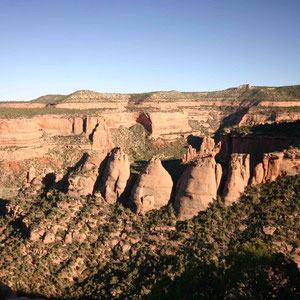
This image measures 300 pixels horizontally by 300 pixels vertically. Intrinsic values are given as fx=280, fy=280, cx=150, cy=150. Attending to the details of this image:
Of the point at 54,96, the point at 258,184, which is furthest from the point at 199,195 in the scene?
the point at 54,96

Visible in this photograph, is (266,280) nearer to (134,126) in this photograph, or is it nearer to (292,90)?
(134,126)

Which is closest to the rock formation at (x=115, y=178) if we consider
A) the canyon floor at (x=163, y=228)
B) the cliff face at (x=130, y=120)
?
the canyon floor at (x=163, y=228)

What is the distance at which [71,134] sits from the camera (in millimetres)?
95000

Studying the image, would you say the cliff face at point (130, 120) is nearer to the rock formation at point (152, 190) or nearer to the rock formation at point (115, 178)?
the rock formation at point (152, 190)

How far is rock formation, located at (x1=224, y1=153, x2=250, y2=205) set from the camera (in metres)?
35.5

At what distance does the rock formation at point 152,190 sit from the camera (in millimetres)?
37344

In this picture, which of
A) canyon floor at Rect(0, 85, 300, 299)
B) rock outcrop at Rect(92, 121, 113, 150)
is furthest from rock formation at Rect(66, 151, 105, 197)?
rock outcrop at Rect(92, 121, 113, 150)

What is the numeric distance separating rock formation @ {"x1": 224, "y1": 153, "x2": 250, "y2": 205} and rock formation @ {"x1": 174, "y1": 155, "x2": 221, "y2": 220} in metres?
1.63

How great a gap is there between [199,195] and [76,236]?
54.3 ft

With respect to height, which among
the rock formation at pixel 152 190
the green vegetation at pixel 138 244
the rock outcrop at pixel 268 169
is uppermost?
the rock outcrop at pixel 268 169

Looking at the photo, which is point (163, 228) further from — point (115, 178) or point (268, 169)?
point (268, 169)

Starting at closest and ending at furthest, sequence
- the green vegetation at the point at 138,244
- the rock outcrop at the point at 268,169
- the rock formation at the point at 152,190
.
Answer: the green vegetation at the point at 138,244
the rock outcrop at the point at 268,169
the rock formation at the point at 152,190

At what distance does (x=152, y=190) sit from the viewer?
37.5 metres

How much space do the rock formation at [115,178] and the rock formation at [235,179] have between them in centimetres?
1427
